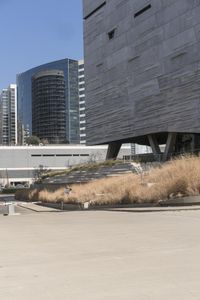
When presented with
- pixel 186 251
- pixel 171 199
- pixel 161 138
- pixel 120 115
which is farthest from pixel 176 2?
pixel 186 251

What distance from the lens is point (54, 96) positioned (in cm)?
17525

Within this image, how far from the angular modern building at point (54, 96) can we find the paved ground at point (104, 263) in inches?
6253

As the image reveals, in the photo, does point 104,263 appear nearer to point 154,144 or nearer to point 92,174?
point 92,174

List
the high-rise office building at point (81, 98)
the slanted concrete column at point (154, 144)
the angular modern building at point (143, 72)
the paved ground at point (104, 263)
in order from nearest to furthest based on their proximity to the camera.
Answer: the paved ground at point (104, 263)
the angular modern building at point (143, 72)
the slanted concrete column at point (154, 144)
the high-rise office building at point (81, 98)

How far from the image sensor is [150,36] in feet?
197

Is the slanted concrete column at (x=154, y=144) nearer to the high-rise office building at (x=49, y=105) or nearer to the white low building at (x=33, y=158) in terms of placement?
the white low building at (x=33, y=158)

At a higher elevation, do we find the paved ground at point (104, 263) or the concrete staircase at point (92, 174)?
the concrete staircase at point (92, 174)

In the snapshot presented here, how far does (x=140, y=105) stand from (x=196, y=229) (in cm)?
4878

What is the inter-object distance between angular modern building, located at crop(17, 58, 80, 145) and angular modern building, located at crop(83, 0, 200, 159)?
95331 millimetres

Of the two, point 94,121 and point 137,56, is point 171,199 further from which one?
point 94,121

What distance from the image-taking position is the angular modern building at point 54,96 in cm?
17250

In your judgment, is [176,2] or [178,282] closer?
[178,282]

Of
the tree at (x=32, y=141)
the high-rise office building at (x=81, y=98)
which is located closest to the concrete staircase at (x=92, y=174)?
the high-rise office building at (x=81, y=98)

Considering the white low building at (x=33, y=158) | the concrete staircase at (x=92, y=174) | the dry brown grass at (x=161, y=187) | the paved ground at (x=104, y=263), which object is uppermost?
the white low building at (x=33, y=158)
